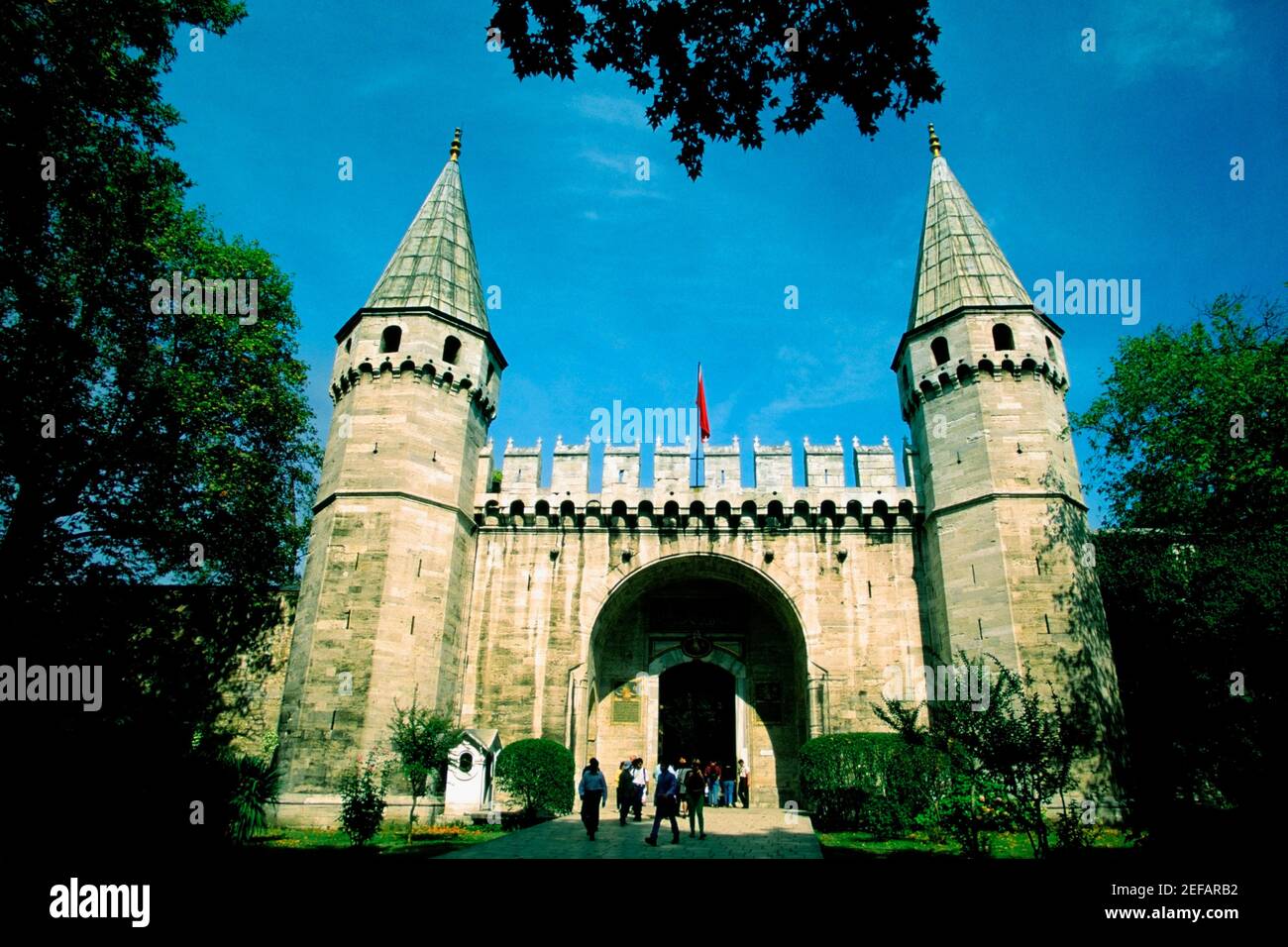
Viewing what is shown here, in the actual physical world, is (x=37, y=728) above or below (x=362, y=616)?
below

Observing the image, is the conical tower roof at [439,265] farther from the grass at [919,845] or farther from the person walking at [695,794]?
the grass at [919,845]

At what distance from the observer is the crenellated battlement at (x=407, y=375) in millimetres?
19047

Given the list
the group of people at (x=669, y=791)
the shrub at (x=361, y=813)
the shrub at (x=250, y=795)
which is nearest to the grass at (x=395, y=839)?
the shrub at (x=361, y=813)

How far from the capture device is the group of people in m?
12.2

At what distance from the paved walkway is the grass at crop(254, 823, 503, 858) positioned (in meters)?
0.91

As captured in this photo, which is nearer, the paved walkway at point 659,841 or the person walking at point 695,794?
the paved walkway at point 659,841

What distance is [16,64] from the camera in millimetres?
10391

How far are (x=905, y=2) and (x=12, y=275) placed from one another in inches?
577

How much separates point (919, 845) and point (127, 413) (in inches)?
785

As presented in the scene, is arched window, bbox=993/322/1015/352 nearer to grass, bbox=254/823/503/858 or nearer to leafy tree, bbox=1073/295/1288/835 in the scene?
leafy tree, bbox=1073/295/1288/835

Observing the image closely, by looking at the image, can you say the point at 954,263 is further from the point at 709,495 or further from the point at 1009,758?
the point at 1009,758

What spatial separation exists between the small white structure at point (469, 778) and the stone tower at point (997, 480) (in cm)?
1141
